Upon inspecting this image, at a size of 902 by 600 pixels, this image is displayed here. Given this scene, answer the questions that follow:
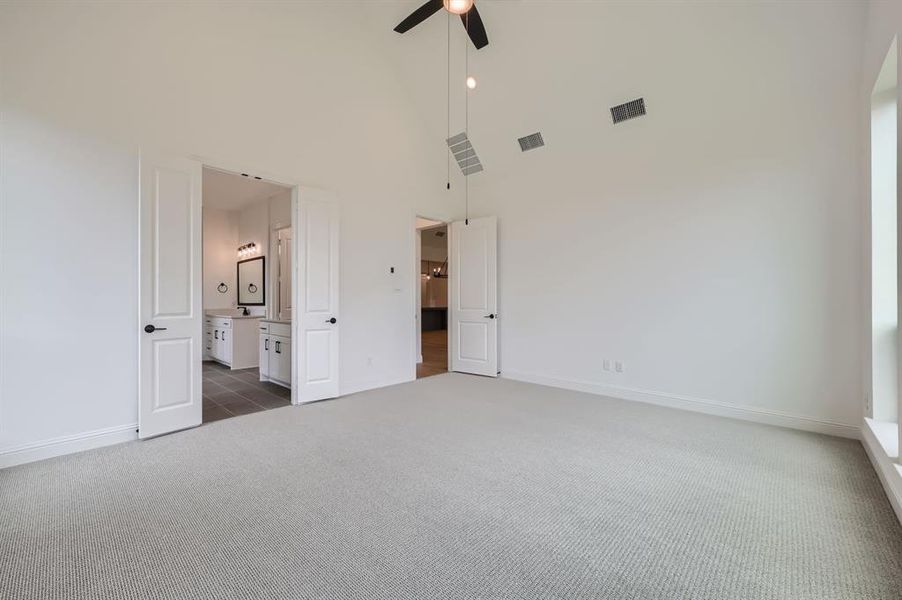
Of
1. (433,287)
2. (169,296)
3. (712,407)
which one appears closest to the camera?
(169,296)

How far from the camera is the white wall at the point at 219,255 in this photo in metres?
7.63

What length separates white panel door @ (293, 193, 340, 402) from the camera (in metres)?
4.35

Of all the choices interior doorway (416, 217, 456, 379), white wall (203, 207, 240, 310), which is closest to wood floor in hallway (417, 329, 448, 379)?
interior doorway (416, 217, 456, 379)

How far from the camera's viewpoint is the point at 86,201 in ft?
10.0

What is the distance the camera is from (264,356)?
562 centimetres

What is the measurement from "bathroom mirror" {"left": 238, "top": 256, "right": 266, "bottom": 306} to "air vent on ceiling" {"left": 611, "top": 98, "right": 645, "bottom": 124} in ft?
20.1

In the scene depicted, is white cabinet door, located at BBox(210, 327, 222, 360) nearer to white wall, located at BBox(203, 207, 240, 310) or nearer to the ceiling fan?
white wall, located at BBox(203, 207, 240, 310)

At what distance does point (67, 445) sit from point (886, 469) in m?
5.72

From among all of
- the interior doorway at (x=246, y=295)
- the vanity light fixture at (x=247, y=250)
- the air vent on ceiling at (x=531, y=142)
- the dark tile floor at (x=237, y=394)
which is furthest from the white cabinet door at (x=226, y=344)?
the air vent on ceiling at (x=531, y=142)

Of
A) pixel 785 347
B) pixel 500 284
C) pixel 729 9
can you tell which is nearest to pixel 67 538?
pixel 500 284

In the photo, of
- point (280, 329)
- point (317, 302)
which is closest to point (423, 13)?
point (317, 302)

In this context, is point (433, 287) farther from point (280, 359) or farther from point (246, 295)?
point (280, 359)

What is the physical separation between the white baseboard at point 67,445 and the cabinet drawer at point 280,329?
6.53 feet

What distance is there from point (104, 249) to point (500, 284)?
4582mm
